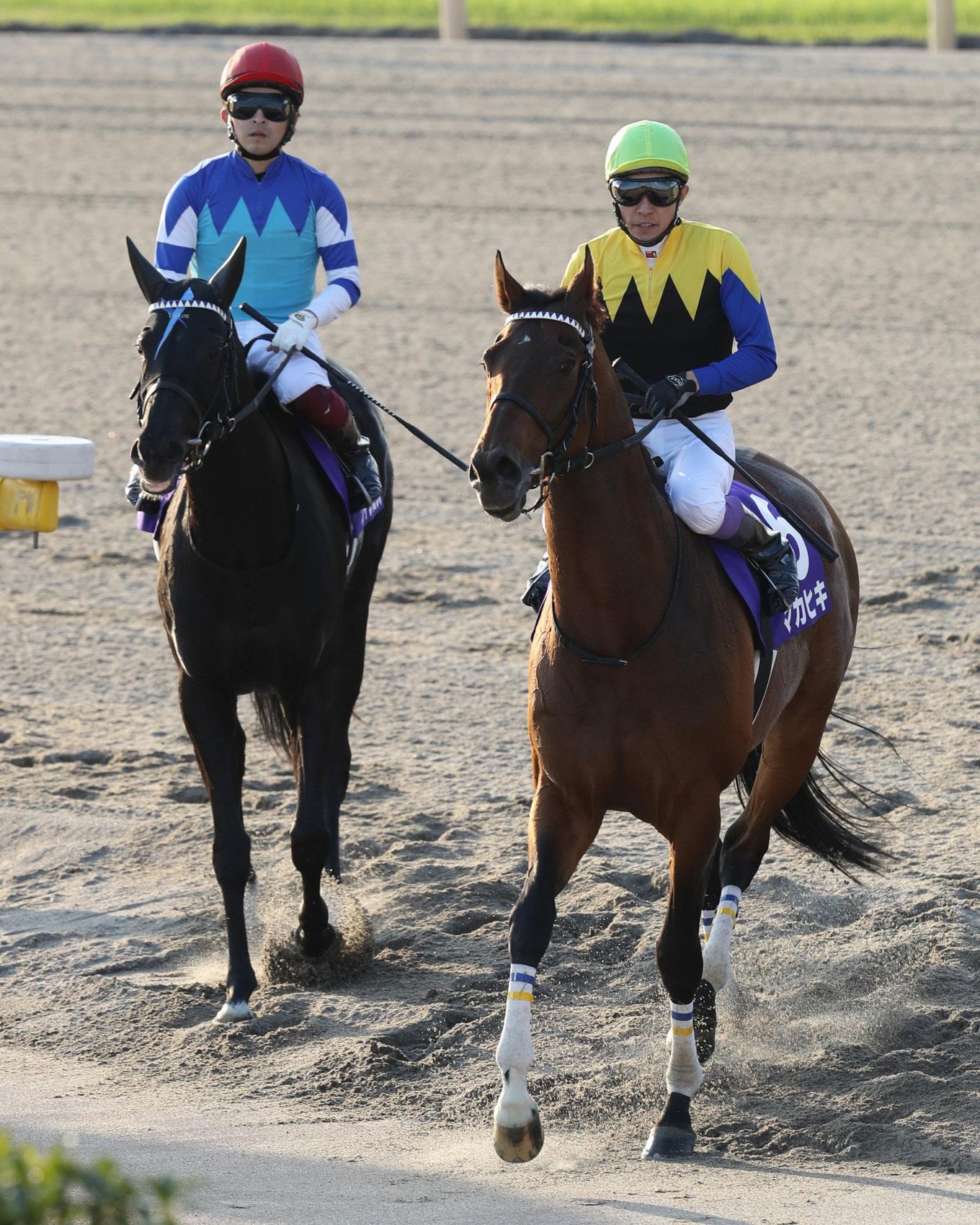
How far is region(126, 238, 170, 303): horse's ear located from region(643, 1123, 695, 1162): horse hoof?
8.61ft

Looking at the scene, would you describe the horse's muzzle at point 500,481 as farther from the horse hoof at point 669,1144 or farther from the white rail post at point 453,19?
the white rail post at point 453,19

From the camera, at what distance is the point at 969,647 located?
8.30 meters

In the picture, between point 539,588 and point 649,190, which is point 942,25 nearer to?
point 649,190

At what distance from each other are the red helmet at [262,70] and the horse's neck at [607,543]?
6.91ft

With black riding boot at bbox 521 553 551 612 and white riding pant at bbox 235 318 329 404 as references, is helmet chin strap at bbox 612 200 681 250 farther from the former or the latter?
white riding pant at bbox 235 318 329 404

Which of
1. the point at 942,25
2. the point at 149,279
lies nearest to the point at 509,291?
the point at 149,279

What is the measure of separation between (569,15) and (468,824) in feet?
62.1

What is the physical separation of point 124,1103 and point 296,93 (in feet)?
10.5

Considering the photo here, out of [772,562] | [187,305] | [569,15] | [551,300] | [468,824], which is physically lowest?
[468,824]

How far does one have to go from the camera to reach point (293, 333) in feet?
19.3

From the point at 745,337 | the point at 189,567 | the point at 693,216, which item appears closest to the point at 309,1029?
the point at 189,567

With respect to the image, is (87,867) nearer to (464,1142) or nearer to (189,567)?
(189,567)

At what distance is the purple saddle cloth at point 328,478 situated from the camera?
20.0 ft

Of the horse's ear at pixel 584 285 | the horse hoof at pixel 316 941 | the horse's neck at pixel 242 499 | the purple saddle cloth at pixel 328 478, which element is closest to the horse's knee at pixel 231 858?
the horse hoof at pixel 316 941
